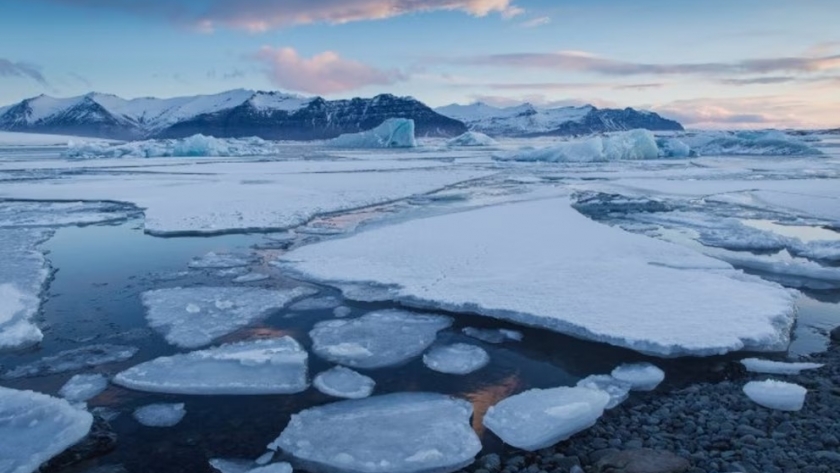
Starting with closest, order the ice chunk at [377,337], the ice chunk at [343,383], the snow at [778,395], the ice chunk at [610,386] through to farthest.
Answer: the snow at [778,395] < the ice chunk at [610,386] < the ice chunk at [343,383] < the ice chunk at [377,337]

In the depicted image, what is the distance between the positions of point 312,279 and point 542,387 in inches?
130

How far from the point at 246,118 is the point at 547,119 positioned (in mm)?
79343

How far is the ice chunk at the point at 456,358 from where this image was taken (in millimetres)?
4492

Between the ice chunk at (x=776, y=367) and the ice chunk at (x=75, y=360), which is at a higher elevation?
the ice chunk at (x=75, y=360)

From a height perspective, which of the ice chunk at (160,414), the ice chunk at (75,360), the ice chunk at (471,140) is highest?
the ice chunk at (471,140)

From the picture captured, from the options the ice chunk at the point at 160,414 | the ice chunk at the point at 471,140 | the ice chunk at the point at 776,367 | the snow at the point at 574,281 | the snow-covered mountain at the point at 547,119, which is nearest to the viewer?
the ice chunk at the point at 160,414

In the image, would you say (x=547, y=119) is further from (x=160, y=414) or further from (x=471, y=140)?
Answer: (x=160, y=414)

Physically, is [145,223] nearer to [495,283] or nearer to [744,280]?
[495,283]

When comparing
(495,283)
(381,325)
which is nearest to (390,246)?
(495,283)

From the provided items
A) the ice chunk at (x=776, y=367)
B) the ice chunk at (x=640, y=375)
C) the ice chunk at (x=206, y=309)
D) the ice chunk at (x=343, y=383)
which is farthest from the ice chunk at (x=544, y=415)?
the ice chunk at (x=206, y=309)

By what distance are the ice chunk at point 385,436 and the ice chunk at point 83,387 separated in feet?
4.92

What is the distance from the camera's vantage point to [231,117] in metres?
133

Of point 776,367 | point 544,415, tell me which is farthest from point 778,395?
point 544,415

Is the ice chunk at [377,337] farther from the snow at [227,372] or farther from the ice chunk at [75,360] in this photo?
the ice chunk at [75,360]
